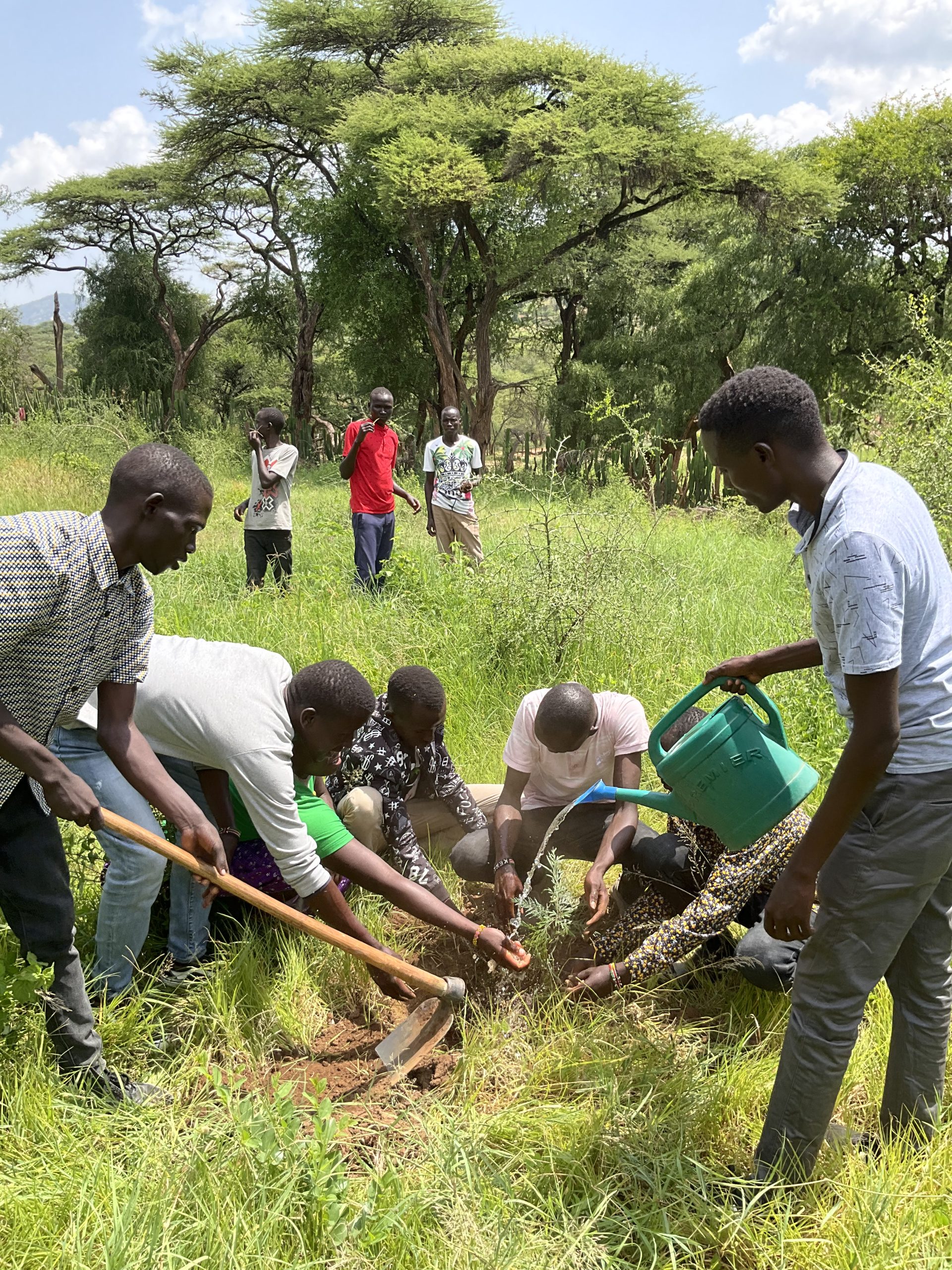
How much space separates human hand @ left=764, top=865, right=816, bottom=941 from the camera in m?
1.75

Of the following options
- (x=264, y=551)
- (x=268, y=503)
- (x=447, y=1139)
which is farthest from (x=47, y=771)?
(x=264, y=551)

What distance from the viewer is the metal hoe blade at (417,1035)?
2.48m

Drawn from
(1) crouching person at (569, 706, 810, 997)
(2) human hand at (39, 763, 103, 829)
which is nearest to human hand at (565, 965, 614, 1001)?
(1) crouching person at (569, 706, 810, 997)

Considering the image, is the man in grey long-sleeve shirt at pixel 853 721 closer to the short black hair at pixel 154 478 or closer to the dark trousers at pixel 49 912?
the short black hair at pixel 154 478

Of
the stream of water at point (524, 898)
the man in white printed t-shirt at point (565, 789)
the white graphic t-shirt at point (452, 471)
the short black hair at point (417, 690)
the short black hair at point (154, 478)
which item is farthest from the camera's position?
the white graphic t-shirt at point (452, 471)

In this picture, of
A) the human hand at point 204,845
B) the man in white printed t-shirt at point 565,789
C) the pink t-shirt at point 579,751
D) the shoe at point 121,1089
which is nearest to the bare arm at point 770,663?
the man in white printed t-shirt at point 565,789

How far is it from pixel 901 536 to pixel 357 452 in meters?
5.67

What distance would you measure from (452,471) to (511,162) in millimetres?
10344

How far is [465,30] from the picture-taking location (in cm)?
1861

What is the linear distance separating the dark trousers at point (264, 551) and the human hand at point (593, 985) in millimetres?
4387

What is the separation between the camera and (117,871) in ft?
8.13

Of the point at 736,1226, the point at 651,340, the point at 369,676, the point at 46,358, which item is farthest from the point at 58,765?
the point at 46,358

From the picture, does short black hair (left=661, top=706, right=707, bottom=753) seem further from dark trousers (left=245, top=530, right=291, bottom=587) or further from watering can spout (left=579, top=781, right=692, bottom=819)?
dark trousers (left=245, top=530, right=291, bottom=587)

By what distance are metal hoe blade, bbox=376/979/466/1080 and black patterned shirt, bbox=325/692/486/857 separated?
73 centimetres
